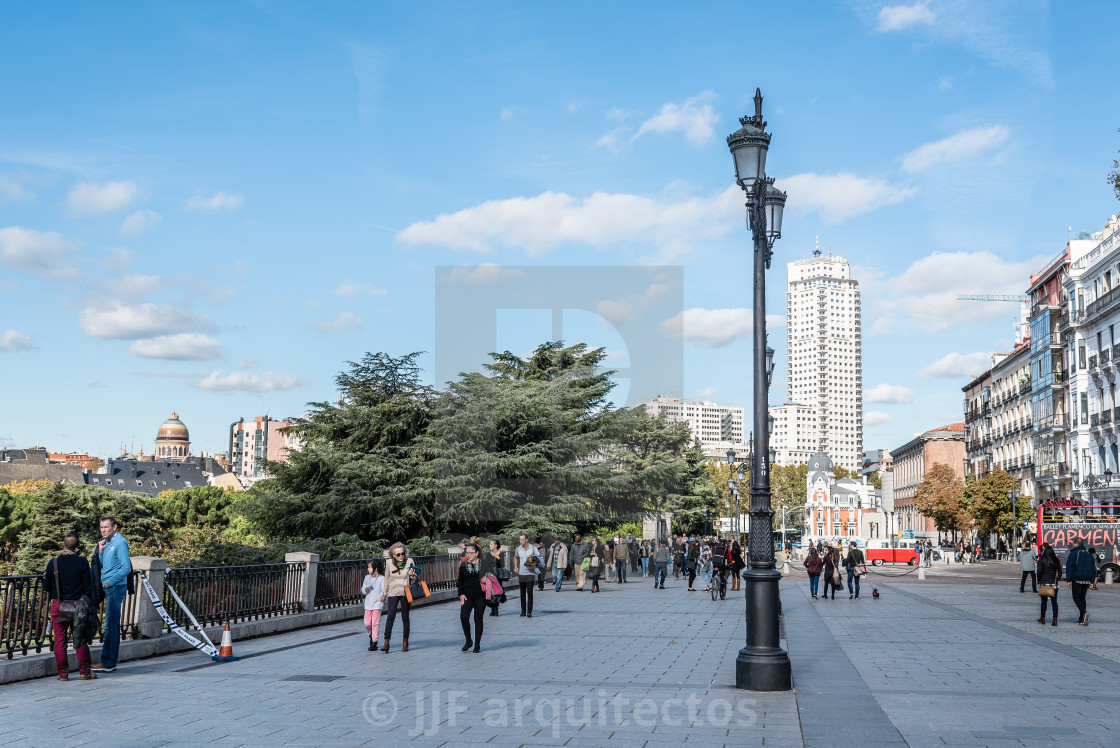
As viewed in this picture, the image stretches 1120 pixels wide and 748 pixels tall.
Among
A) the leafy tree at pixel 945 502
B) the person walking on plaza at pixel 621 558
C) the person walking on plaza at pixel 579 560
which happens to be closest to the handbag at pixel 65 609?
the person walking on plaza at pixel 579 560

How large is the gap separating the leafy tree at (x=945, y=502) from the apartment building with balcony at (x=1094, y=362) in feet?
42.0

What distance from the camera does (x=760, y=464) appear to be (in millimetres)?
11055

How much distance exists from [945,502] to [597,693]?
2703 inches

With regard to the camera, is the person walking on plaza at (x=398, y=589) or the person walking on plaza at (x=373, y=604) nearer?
the person walking on plaza at (x=398, y=589)

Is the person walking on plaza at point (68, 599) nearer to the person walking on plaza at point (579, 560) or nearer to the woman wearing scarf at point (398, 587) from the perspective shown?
the woman wearing scarf at point (398, 587)

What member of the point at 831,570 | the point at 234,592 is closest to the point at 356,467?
the point at 831,570

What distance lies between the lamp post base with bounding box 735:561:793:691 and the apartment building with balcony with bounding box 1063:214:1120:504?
46454mm

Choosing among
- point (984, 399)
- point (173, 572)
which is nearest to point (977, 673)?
point (173, 572)

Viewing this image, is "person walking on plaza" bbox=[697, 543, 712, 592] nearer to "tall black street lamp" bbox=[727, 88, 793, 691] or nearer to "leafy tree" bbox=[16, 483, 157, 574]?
"tall black street lamp" bbox=[727, 88, 793, 691]

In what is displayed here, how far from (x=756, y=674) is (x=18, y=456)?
17138 cm

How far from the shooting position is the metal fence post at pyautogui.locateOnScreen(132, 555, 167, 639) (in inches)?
514

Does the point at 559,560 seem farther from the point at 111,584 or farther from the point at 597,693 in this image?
the point at 597,693

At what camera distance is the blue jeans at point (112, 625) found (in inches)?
448

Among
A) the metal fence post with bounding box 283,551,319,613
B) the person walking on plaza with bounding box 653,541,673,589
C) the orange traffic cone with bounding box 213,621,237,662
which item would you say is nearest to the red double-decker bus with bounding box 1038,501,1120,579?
the person walking on plaza with bounding box 653,541,673,589
